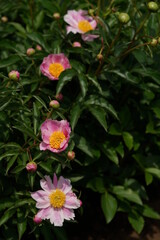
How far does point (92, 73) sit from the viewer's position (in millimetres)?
2740

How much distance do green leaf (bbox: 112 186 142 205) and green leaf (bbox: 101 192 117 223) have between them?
71 mm

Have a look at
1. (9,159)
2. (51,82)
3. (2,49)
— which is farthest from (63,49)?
(9,159)

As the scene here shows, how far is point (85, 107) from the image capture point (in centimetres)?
261

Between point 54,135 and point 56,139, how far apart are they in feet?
0.08

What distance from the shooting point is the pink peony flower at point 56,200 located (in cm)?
229

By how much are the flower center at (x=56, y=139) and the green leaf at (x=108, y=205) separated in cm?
82

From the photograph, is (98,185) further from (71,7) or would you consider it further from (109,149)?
(71,7)

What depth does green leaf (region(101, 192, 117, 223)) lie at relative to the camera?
2902 mm

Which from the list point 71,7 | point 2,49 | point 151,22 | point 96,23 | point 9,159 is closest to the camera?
point 9,159

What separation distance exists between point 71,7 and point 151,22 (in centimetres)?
85

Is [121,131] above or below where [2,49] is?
Result: below

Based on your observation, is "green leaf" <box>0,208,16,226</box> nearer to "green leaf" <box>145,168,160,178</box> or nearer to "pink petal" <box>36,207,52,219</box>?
"pink petal" <box>36,207,52,219</box>

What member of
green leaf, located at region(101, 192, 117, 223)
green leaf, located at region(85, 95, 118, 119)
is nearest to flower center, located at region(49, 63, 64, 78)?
green leaf, located at region(85, 95, 118, 119)

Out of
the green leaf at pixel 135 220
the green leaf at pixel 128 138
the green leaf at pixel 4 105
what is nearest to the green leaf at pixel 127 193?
the green leaf at pixel 135 220
